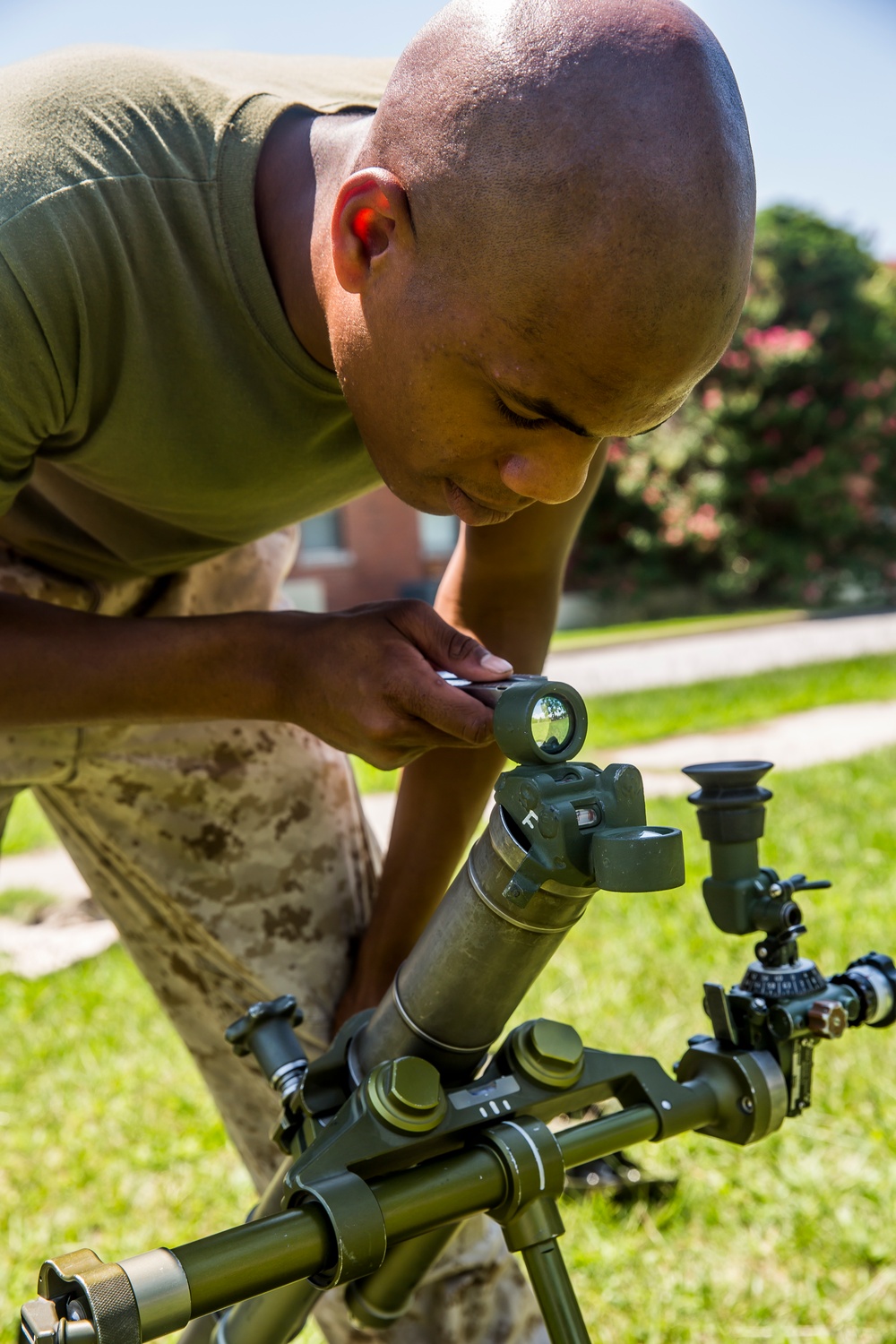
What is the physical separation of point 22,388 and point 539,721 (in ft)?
2.22

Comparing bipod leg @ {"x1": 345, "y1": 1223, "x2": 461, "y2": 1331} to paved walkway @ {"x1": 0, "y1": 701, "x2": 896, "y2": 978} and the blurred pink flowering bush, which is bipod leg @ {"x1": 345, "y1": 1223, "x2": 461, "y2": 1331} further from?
the blurred pink flowering bush

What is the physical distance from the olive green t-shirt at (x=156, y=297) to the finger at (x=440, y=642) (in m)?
0.39

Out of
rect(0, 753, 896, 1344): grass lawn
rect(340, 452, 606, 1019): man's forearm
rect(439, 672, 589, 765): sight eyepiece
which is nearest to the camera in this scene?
rect(439, 672, 589, 765): sight eyepiece

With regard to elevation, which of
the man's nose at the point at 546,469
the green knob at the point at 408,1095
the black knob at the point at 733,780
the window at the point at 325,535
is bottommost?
the window at the point at 325,535

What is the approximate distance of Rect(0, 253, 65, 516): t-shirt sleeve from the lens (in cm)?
A: 128

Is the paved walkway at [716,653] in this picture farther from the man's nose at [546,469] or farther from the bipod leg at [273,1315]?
the bipod leg at [273,1315]

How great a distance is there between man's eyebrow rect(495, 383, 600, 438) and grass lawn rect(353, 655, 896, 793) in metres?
4.61

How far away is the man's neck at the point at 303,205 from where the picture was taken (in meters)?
1.43

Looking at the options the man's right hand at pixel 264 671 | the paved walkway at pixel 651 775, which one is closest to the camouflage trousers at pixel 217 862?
the man's right hand at pixel 264 671

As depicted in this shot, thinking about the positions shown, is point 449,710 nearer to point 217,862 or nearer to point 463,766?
point 463,766

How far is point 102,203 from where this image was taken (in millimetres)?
1354

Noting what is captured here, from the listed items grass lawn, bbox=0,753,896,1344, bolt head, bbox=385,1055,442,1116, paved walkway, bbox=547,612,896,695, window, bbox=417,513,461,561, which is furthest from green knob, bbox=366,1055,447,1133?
window, bbox=417,513,461,561

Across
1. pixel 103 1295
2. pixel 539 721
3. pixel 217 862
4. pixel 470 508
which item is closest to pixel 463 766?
pixel 217 862

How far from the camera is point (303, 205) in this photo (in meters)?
1.46
